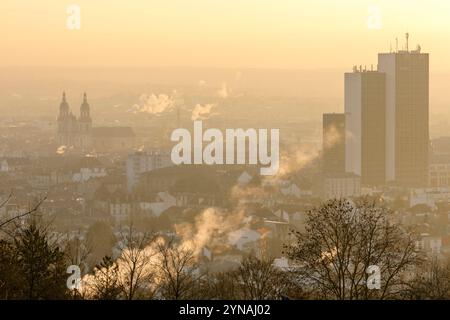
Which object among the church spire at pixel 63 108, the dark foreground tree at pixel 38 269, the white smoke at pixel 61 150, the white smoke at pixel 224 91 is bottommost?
the dark foreground tree at pixel 38 269

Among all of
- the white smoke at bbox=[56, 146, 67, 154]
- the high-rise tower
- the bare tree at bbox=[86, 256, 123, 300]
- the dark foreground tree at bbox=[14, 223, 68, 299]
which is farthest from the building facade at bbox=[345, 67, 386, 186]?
the dark foreground tree at bbox=[14, 223, 68, 299]

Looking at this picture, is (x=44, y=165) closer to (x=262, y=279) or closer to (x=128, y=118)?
(x=128, y=118)

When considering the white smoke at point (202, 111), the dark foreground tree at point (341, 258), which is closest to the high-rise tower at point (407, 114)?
the white smoke at point (202, 111)

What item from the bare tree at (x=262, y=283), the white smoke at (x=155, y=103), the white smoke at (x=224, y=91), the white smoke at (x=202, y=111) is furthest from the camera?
the white smoke at (x=224, y=91)

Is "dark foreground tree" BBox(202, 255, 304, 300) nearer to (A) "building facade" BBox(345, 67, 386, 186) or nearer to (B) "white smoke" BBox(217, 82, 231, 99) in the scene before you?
(A) "building facade" BBox(345, 67, 386, 186)

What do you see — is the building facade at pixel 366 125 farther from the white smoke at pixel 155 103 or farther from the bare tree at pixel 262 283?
the bare tree at pixel 262 283

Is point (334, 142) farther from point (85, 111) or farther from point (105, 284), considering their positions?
point (105, 284)

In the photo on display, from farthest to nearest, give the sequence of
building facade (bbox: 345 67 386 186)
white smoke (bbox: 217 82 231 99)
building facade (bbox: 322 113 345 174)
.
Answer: white smoke (bbox: 217 82 231 99)
building facade (bbox: 345 67 386 186)
building facade (bbox: 322 113 345 174)

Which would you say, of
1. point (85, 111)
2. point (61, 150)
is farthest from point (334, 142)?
point (61, 150)
